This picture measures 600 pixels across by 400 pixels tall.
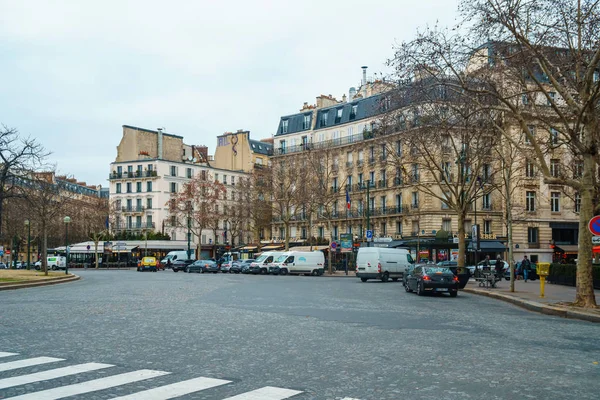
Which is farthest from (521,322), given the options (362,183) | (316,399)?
(362,183)

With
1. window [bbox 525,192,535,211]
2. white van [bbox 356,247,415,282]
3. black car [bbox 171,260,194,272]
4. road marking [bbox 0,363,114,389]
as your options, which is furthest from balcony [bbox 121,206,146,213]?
road marking [bbox 0,363,114,389]

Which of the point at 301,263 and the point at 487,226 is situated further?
the point at 487,226

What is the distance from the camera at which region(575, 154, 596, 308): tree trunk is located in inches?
728

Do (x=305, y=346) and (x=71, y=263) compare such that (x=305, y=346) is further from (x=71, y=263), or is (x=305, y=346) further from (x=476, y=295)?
(x=71, y=263)

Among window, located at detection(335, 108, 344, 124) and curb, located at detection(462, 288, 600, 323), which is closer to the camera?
curb, located at detection(462, 288, 600, 323)

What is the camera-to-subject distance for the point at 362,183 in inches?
2655

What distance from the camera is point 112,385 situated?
24.2ft

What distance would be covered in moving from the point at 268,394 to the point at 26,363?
13.1ft

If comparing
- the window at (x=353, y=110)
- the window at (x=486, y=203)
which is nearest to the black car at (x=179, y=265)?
the window at (x=353, y=110)

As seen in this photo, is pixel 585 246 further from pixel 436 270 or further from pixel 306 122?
pixel 306 122

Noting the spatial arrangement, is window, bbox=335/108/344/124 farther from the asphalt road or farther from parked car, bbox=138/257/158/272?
the asphalt road

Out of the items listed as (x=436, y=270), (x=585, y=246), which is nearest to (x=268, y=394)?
(x=585, y=246)

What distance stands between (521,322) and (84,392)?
11.6 m

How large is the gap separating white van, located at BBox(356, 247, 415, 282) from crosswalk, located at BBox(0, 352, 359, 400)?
31.2 metres
